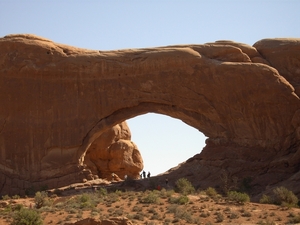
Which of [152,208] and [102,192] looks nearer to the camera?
[152,208]

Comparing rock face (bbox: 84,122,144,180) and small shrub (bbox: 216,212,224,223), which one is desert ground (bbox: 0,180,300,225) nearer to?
small shrub (bbox: 216,212,224,223)

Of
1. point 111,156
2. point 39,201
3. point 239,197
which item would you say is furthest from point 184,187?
point 111,156

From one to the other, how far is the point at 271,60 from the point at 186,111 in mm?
5616

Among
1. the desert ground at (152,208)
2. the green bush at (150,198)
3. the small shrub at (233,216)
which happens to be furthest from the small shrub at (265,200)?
the green bush at (150,198)

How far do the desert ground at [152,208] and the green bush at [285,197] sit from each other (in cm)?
41

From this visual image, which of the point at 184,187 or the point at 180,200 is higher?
the point at 184,187

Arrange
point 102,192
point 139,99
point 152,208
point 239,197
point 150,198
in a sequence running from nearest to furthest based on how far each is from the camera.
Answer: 1. point 152,208
2. point 239,197
3. point 150,198
4. point 102,192
5. point 139,99

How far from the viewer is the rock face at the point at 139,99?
34.2 m

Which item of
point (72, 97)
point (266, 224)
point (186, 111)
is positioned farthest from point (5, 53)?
point (266, 224)

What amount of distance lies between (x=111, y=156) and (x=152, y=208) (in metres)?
16.3

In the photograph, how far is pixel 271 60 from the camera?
3609cm

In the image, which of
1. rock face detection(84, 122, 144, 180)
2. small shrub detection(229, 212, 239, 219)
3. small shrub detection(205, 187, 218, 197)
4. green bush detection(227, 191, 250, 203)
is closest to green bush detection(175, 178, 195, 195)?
small shrub detection(205, 187, 218, 197)

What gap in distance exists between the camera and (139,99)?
1395 inches

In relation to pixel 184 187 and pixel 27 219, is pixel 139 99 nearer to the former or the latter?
pixel 184 187
